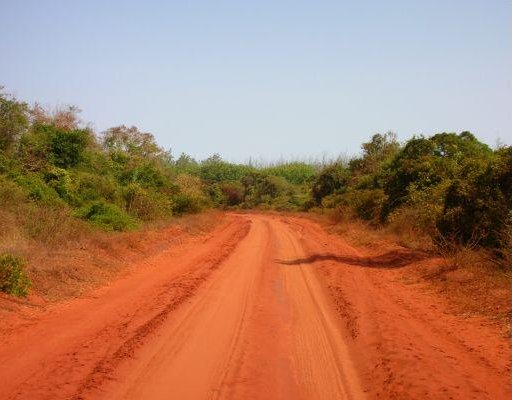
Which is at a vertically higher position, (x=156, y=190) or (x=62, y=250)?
(x=156, y=190)

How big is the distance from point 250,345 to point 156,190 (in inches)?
1061

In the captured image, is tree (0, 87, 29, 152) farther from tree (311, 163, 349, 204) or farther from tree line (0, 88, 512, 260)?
tree (311, 163, 349, 204)

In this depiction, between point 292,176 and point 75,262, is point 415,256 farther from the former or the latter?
point 292,176

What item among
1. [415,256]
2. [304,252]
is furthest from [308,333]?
[304,252]

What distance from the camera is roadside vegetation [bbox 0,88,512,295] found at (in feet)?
45.7

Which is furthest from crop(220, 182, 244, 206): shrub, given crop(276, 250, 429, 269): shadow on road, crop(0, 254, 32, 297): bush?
crop(0, 254, 32, 297): bush

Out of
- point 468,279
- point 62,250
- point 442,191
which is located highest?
point 442,191

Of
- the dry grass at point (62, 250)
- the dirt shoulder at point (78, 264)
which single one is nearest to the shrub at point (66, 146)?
the dirt shoulder at point (78, 264)

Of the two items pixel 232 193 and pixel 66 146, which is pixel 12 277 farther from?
pixel 232 193

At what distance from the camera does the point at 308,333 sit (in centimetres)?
827

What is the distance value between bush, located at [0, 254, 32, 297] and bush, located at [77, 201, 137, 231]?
10.5m

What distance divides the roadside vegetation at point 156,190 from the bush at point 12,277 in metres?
0.04

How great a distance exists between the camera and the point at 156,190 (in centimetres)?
3350

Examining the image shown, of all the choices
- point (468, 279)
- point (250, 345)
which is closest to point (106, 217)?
point (468, 279)
